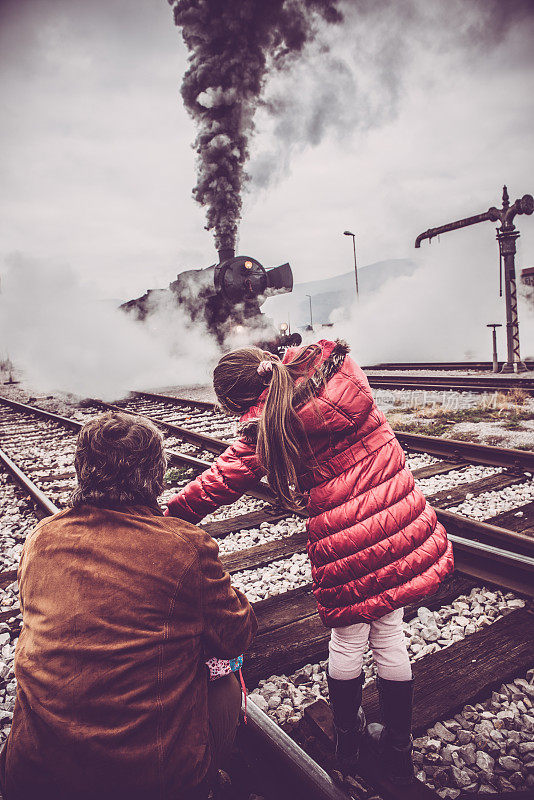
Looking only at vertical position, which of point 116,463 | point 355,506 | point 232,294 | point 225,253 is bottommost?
point 355,506

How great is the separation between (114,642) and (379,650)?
3.51ft

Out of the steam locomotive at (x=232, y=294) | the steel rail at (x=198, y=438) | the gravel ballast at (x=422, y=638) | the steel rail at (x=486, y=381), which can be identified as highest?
the steam locomotive at (x=232, y=294)

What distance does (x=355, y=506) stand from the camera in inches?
65.9

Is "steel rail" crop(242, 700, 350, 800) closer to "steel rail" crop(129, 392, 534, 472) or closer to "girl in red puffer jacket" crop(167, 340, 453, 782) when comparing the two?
"girl in red puffer jacket" crop(167, 340, 453, 782)

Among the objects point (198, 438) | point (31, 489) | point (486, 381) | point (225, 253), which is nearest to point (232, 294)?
point (225, 253)

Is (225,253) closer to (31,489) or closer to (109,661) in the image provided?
(31,489)

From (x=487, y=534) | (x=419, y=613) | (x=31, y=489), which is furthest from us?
(x=31, y=489)

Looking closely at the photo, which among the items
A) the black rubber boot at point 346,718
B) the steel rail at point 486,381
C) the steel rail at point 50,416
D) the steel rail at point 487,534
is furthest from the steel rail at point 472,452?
the steel rail at point 50,416

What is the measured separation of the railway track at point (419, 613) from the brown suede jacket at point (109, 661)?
2.29 ft

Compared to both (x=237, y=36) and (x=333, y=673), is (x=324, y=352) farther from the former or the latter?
(x=237, y=36)

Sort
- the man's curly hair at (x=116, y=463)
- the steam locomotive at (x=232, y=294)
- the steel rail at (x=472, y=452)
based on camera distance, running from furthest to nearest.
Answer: the steam locomotive at (x=232, y=294) → the steel rail at (x=472, y=452) → the man's curly hair at (x=116, y=463)

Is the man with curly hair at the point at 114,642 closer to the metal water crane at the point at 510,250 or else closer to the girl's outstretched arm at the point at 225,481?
the girl's outstretched arm at the point at 225,481

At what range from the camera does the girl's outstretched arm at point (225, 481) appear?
5.56ft

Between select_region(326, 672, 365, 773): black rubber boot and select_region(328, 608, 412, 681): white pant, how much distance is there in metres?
0.04
